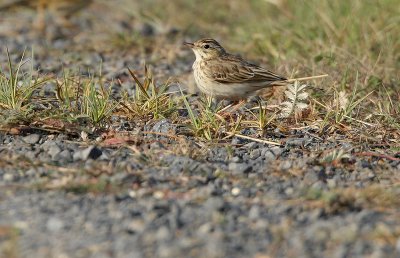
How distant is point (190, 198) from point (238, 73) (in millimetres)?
2588

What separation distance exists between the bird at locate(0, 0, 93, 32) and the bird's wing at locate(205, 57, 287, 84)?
144 inches

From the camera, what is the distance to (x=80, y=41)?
390 inches

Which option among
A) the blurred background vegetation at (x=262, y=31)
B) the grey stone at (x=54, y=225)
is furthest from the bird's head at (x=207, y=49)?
the grey stone at (x=54, y=225)

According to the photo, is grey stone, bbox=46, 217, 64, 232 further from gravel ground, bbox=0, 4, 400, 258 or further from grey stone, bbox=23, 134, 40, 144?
grey stone, bbox=23, 134, 40, 144

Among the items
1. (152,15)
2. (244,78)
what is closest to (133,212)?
(244,78)

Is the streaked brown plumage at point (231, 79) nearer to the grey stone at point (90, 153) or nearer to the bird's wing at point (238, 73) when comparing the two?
the bird's wing at point (238, 73)

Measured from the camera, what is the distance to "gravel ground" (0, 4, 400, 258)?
4320 mm

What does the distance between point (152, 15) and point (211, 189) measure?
5.86 metres

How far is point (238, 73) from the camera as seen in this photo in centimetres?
739

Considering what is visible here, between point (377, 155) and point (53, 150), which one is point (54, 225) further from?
point (377, 155)

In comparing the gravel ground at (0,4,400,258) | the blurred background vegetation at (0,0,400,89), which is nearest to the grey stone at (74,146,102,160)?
the gravel ground at (0,4,400,258)

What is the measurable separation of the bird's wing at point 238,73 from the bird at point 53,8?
3670 millimetres

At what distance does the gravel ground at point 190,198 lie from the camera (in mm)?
4320

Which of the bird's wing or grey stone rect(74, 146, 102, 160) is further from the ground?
grey stone rect(74, 146, 102, 160)
